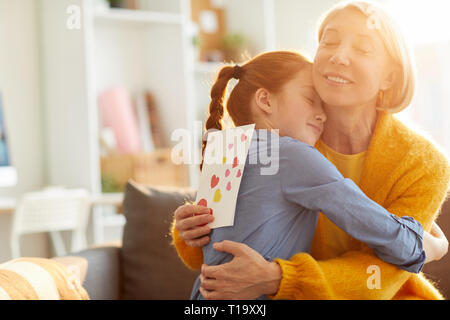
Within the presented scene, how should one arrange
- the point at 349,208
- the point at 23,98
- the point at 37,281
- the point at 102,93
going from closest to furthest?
the point at 349,208 < the point at 37,281 < the point at 23,98 < the point at 102,93

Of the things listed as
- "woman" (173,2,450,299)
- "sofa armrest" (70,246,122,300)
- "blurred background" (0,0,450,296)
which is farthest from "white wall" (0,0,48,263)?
"woman" (173,2,450,299)

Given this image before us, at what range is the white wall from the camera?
2.57m

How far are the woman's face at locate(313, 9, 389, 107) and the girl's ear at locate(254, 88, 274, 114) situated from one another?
0.07 m

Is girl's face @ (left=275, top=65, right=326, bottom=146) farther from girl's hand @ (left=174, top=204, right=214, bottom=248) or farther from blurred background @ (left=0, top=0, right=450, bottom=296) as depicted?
blurred background @ (left=0, top=0, right=450, bottom=296)

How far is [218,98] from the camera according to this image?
2.52 feet

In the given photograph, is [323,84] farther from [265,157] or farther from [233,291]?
[233,291]

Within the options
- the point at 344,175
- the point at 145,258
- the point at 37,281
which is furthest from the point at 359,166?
the point at 145,258

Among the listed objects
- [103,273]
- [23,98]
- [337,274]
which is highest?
[23,98]

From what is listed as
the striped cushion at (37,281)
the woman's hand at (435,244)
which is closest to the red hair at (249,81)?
the woman's hand at (435,244)

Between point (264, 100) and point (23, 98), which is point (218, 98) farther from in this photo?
point (23, 98)

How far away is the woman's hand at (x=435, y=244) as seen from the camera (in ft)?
2.27

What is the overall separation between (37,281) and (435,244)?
2.24ft

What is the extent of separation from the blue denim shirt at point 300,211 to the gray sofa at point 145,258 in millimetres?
614

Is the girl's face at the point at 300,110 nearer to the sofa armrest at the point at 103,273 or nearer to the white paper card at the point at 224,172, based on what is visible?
the white paper card at the point at 224,172
